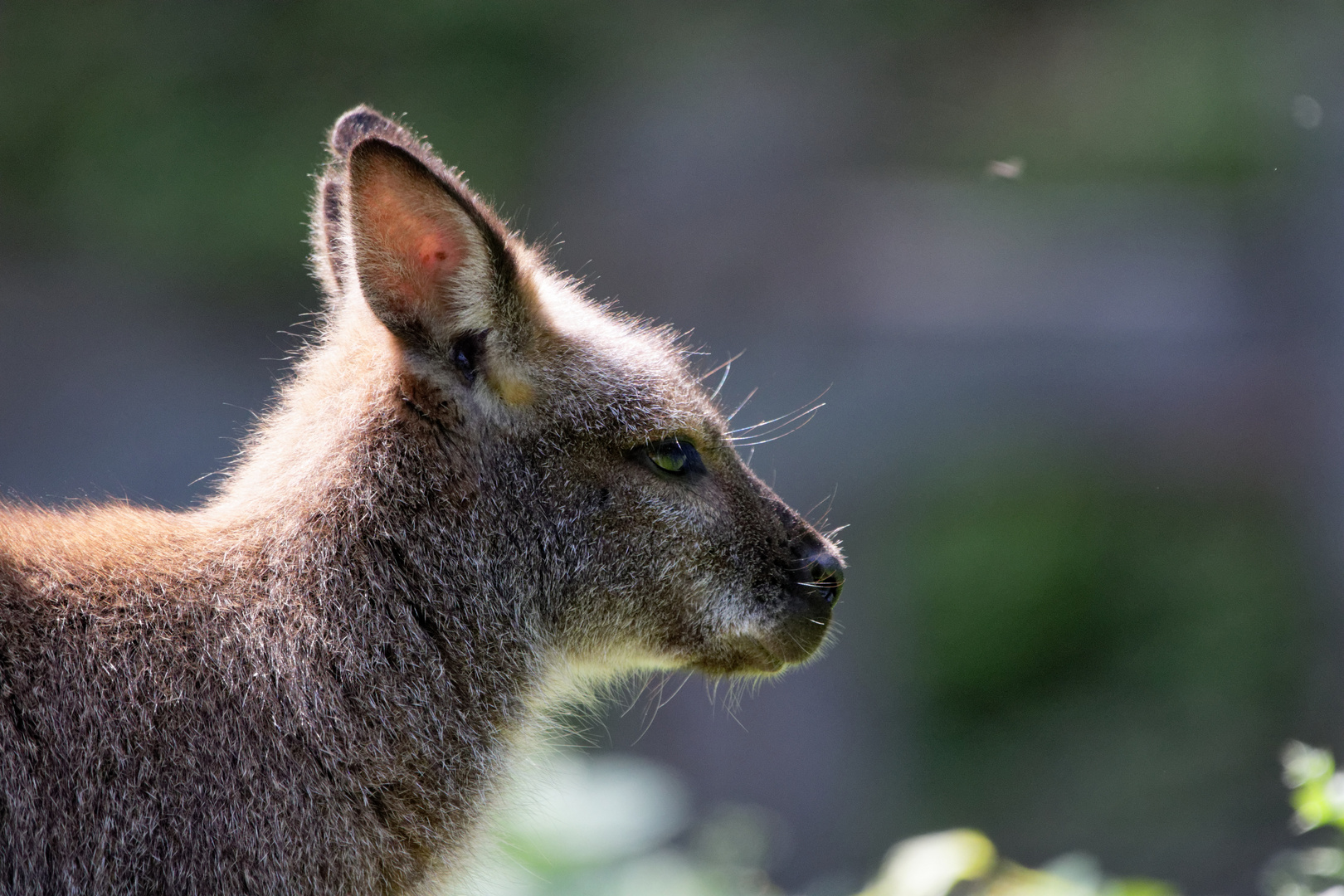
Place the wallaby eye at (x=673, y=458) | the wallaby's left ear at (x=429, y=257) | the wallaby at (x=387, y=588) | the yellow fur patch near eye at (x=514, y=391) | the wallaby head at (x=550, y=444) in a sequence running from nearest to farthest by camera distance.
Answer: the wallaby at (x=387, y=588), the wallaby's left ear at (x=429, y=257), the wallaby head at (x=550, y=444), the yellow fur patch near eye at (x=514, y=391), the wallaby eye at (x=673, y=458)

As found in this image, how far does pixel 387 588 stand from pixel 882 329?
6913 millimetres

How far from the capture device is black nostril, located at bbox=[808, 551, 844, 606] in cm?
400

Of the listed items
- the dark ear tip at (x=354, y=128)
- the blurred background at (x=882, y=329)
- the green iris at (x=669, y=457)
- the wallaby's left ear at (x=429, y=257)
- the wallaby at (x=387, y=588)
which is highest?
the blurred background at (x=882, y=329)

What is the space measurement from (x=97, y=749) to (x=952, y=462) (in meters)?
7.91

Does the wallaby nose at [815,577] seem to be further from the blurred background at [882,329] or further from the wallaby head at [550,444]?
the blurred background at [882,329]

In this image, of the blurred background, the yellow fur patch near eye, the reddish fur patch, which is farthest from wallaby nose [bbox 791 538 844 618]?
the blurred background

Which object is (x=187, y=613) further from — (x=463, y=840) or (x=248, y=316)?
(x=248, y=316)

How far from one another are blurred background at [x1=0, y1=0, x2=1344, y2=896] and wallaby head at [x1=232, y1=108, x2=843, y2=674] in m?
5.50

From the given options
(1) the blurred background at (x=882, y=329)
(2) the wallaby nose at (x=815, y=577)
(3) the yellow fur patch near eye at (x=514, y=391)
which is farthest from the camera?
(1) the blurred background at (x=882, y=329)

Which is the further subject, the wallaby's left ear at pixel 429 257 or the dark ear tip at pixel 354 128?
the dark ear tip at pixel 354 128

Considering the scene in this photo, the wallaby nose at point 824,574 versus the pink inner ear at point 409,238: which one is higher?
the pink inner ear at point 409,238

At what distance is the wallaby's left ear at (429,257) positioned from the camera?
3.34 metres

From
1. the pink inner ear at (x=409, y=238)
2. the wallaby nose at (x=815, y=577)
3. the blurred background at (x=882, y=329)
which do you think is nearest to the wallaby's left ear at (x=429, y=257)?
the pink inner ear at (x=409, y=238)

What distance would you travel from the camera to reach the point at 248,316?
10320 mm
